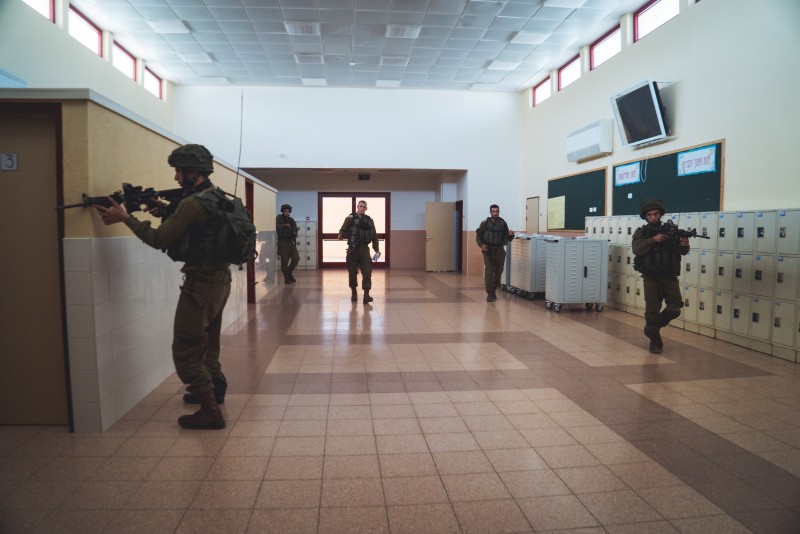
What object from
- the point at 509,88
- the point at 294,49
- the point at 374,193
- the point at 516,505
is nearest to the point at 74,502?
the point at 516,505

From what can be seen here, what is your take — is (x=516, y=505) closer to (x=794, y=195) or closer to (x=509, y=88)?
(x=794, y=195)

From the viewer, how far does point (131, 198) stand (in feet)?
9.51

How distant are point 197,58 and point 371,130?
417cm

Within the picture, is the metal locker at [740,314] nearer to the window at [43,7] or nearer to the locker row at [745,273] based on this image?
the locker row at [745,273]

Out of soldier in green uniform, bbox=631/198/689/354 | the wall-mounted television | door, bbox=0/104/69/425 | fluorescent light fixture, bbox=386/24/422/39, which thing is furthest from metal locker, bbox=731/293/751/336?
fluorescent light fixture, bbox=386/24/422/39

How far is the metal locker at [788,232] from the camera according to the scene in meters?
4.59

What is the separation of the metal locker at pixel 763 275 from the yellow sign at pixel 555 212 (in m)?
5.37

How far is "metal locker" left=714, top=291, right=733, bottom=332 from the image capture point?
17.7 ft

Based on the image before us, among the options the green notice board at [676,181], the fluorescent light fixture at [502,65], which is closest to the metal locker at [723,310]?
the green notice board at [676,181]

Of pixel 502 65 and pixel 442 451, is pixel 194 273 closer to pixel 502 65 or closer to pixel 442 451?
pixel 442 451

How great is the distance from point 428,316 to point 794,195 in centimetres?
425

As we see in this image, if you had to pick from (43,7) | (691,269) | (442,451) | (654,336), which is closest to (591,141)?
(691,269)

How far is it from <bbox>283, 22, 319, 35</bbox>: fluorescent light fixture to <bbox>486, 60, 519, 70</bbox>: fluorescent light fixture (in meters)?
3.77

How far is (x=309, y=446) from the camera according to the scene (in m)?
2.80
